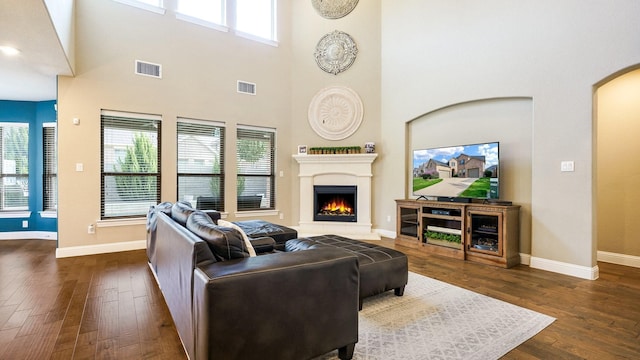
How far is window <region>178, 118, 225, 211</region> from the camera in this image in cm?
519

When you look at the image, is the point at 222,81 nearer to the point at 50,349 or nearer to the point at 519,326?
the point at 50,349

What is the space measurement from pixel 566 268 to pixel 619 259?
1.16 m

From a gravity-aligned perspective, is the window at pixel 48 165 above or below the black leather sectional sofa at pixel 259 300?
above

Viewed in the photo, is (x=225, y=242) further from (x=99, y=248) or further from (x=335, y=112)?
(x=335, y=112)

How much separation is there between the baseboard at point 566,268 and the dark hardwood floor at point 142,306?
Result: 119mm

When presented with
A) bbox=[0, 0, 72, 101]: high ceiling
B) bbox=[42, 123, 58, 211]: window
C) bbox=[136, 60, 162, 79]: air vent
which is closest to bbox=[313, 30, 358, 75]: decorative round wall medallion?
bbox=[136, 60, 162, 79]: air vent

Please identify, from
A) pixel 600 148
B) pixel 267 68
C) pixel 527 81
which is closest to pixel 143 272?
pixel 267 68

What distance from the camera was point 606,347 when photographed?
2.00 metres

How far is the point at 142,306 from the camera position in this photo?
2625 mm

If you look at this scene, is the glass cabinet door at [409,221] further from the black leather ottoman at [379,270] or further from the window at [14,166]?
the window at [14,166]

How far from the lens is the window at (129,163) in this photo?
4.58 metres

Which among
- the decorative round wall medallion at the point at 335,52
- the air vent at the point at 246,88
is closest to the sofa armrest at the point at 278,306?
the air vent at the point at 246,88

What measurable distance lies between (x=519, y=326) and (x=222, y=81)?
17.9 feet

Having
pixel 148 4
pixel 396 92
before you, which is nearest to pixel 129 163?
pixel 148 4
